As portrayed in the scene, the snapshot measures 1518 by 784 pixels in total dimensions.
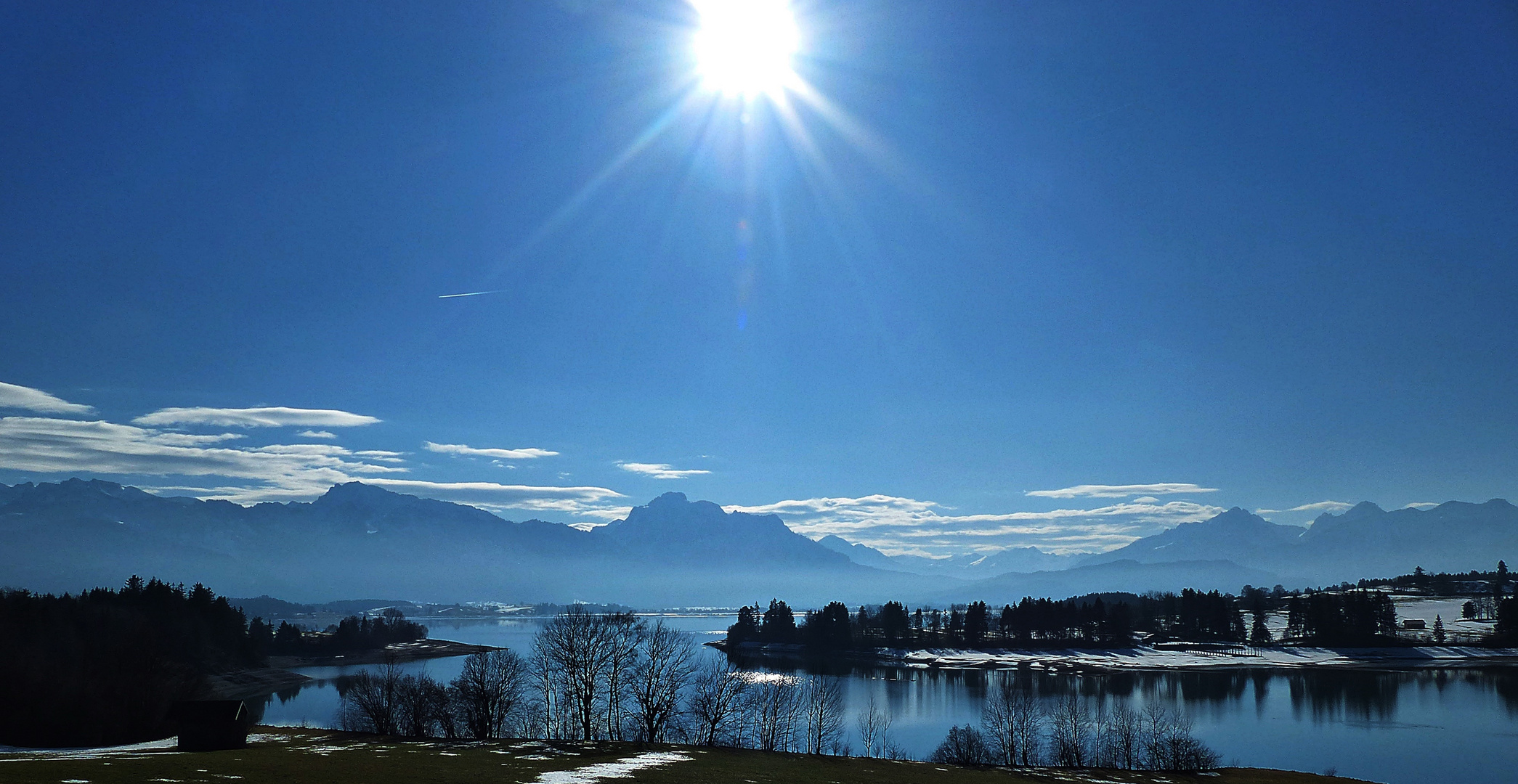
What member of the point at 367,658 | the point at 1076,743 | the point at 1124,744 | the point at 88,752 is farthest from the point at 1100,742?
the point at 367,658

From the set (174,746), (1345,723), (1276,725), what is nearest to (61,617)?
(174,746)

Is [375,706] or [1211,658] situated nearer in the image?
[375,706]

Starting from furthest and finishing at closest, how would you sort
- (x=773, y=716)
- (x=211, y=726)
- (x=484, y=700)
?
1. (x=773, y=716)
2. (x=484, y=700)
3. (x=211, y=726)

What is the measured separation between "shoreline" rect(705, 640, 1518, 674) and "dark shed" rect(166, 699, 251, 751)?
128m

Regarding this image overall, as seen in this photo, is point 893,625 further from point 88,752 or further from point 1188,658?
point 88,752

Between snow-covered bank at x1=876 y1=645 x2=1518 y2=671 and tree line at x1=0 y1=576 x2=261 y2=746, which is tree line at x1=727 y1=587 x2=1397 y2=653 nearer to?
snow-covered bank at x1=876 y1=645 x2=1518 y2=671

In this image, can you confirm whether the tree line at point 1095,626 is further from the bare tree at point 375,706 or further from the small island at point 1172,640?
the bare tree at point 375,706

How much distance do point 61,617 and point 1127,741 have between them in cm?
11291

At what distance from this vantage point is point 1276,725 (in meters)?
86.4

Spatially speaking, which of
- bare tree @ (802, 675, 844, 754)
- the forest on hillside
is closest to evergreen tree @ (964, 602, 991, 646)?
the forest on hillside

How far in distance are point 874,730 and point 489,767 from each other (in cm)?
5069

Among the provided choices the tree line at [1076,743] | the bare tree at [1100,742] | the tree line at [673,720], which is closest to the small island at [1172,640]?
the bare tree at [1100,742]

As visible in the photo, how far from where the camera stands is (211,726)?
4969 centimetres

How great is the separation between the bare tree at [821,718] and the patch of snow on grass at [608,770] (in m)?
21.1
